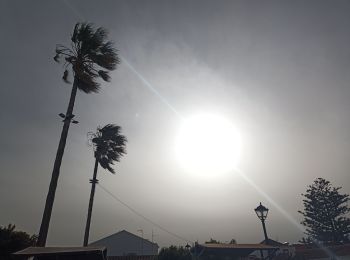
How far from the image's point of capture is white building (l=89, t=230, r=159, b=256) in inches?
2356

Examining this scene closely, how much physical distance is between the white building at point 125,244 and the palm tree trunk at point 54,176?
5024cm

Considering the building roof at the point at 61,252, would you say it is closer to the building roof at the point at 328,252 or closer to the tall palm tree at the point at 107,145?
the tall palm tree at the point at 107,145

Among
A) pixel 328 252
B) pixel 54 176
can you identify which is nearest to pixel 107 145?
pixel 54 176

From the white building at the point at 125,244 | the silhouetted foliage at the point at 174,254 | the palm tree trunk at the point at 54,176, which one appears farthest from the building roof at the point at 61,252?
the white building at the point at 125,244

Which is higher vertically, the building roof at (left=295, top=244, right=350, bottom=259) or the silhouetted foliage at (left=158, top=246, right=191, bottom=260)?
the building roof at (left=295, top=244, right=350, bottom=259)

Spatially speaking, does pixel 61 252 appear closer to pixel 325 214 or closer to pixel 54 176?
pixel 54 176

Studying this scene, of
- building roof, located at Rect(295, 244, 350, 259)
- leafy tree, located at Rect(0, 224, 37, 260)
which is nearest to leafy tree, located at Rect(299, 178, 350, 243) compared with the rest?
building roof, located at Rect(295, 244, 350, 259)

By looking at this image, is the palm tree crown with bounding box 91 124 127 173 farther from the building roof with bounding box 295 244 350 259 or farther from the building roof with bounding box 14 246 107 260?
the building roof with bounding box 295 244 350 259

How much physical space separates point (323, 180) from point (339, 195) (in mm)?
5218

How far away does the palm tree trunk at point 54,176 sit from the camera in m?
12.3

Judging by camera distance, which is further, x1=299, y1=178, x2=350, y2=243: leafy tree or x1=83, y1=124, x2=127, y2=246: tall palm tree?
Result: x1=299, y1=178, x2=350, y2=243: leafy tree

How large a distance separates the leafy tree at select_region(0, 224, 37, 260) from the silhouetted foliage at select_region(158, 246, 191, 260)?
392 inches

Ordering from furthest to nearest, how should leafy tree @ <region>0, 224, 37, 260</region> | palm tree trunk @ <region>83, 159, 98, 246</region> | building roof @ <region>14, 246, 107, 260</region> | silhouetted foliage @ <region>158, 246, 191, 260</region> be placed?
silhouetted foliage @ <region>158, 246, 191, 260</region>, palm tree trunk @ <region>83, 159, 98, 246</region>, leafy tree @ <region>0, 224, 37, 260</region>, building roof @ <region>14, 246, 107, 260</region>

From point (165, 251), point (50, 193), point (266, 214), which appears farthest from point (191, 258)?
point (50, 193)
